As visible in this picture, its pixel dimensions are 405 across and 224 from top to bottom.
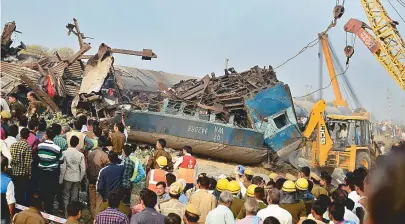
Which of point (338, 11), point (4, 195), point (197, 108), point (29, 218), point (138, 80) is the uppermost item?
point (338, 11)

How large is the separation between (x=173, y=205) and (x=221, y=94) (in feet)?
38.1

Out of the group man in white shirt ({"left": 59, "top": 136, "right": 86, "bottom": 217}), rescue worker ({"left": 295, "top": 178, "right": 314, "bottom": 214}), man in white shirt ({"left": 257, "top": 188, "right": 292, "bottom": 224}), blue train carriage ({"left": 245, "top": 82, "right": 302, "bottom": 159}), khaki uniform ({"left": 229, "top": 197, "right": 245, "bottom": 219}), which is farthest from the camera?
blue train carriage ({"left": 245, "top": 82, "right": 302, "bottom": 159})

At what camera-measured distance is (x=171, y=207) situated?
5.47 meters

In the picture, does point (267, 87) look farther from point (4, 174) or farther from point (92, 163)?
point (4, 174)

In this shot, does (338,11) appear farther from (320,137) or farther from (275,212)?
(275,212)

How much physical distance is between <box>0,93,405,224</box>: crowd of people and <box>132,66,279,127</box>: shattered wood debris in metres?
7.41

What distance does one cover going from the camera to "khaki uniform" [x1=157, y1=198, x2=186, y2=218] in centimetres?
546

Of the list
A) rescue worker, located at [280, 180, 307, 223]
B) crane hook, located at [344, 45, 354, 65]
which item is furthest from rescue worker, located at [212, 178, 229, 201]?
Answer: crane hook, located at [344, 45, 354, 65]

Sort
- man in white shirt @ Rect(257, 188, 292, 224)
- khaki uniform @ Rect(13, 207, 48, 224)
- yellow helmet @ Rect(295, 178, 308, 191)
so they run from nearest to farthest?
khaki uniform @ Rect(13, 207, 48, 224), man in white shirt @ Rect(257, 188, 292, 224), yellow helmet @ Rect(295, 178, 308, 191)

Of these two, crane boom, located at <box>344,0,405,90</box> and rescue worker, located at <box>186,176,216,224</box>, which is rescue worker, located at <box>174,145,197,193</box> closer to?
rescue worker, located at <box>186,176,216,224</box>

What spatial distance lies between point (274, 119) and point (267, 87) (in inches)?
46.5

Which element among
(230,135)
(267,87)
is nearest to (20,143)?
(230,135)

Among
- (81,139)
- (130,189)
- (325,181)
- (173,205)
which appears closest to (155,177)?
(130,189)

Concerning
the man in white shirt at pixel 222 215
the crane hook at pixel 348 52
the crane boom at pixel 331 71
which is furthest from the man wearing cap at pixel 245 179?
the crane boom at pixel 331 71
